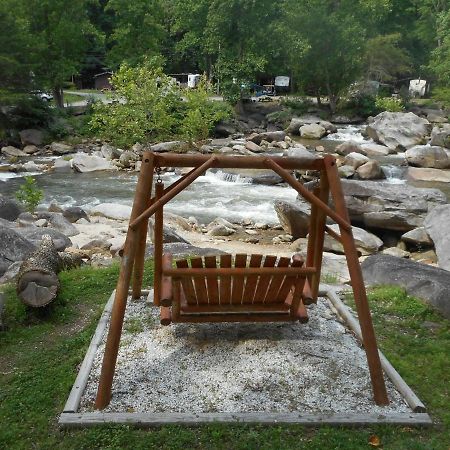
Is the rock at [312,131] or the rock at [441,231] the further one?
the rock at [312,131]

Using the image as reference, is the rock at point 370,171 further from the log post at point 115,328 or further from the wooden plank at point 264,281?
the log post at point 115,328

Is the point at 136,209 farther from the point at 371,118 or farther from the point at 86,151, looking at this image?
the point at 371,118

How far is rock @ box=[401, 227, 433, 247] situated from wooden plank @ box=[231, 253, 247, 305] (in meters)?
8.47

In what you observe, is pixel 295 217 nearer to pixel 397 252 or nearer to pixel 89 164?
pixel 397 252

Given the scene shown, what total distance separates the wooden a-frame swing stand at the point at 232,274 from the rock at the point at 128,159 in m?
19.2

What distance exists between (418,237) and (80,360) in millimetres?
9600

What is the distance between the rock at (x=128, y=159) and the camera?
78.7ft

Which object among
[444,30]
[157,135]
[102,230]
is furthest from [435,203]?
[444,30]

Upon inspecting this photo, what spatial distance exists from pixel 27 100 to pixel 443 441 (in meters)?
30.1

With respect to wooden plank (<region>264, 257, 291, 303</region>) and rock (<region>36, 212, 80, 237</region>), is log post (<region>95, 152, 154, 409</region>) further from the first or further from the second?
rock (<region>36, 212, 80, 237</region>)

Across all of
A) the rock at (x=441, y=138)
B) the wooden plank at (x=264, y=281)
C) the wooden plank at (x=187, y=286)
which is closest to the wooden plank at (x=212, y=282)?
the wooden plank at (x=187, y=286)

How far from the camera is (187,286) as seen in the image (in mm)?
4656

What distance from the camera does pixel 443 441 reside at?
3900mm

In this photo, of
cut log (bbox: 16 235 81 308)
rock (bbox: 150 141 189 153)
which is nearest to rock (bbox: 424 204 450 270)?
cut log (bbox: 16 235 81 308)
